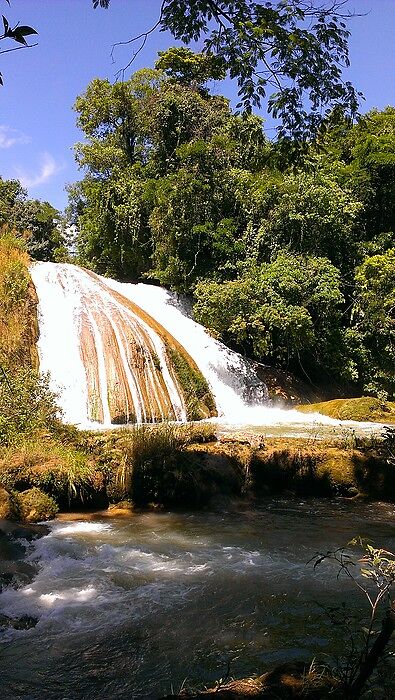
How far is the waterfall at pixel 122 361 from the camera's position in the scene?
1388 centimetres

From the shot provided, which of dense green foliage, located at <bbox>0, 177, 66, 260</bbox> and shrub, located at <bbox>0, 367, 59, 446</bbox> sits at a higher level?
dense green foliage, located at <bbox>0, 177, 66, 260</bbox>

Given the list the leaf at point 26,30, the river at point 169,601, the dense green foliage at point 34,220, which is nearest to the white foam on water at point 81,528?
the river at point 169,601

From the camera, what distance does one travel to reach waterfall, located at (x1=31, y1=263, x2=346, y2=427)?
1388cm

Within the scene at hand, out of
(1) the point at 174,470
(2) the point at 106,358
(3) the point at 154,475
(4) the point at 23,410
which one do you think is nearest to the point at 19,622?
(3) the point at 154,475

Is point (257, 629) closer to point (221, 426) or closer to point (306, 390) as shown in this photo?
point (221, 426)

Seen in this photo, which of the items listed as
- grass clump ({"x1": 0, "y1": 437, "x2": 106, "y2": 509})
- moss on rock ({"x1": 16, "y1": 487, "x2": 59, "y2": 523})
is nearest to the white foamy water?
grass clump ({"x1": 0, "y1": 437, "x2": 106, "y2": 509})

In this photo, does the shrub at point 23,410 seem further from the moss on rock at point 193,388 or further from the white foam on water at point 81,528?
the moss on rock at point 193,388

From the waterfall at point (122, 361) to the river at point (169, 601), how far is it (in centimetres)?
639

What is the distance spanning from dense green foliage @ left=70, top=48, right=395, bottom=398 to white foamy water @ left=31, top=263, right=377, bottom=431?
128cm

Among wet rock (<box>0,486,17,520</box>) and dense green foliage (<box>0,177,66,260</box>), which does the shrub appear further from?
dense green foliage (<box>0,177,66,260</box>)

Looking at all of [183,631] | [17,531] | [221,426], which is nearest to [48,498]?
[17,531]

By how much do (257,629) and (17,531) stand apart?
3.27 m

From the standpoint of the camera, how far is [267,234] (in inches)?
835

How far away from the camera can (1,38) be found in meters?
2.33
